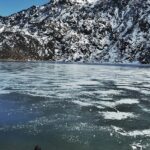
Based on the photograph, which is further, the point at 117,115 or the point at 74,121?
the point at 117,115

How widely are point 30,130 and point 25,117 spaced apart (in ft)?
11.7

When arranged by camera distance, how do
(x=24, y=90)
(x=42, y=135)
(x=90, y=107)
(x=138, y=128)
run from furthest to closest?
(x=24, y=90) < (x=90, y=107) < (x=138, y=128) < (x=42, y=135)

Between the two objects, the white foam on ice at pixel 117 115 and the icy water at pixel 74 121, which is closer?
the icy water at pixel 74 121

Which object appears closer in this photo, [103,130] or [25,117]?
[103,130]

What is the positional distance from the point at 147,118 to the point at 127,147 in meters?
7.33

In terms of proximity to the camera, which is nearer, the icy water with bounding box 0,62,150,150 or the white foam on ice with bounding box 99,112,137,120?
the icy water with bounding box 0,62,150,150

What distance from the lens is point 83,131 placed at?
2112 cm

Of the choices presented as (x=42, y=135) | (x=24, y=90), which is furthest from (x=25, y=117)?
(x=24, y=90)

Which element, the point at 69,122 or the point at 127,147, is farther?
the point at 69,122

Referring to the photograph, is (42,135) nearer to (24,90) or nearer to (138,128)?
(138,128)

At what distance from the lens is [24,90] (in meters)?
39.9

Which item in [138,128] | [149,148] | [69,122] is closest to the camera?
[149,148]

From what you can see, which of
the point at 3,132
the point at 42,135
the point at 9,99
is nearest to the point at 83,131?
the point at 42,135

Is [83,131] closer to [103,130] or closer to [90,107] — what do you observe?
[103,130]
